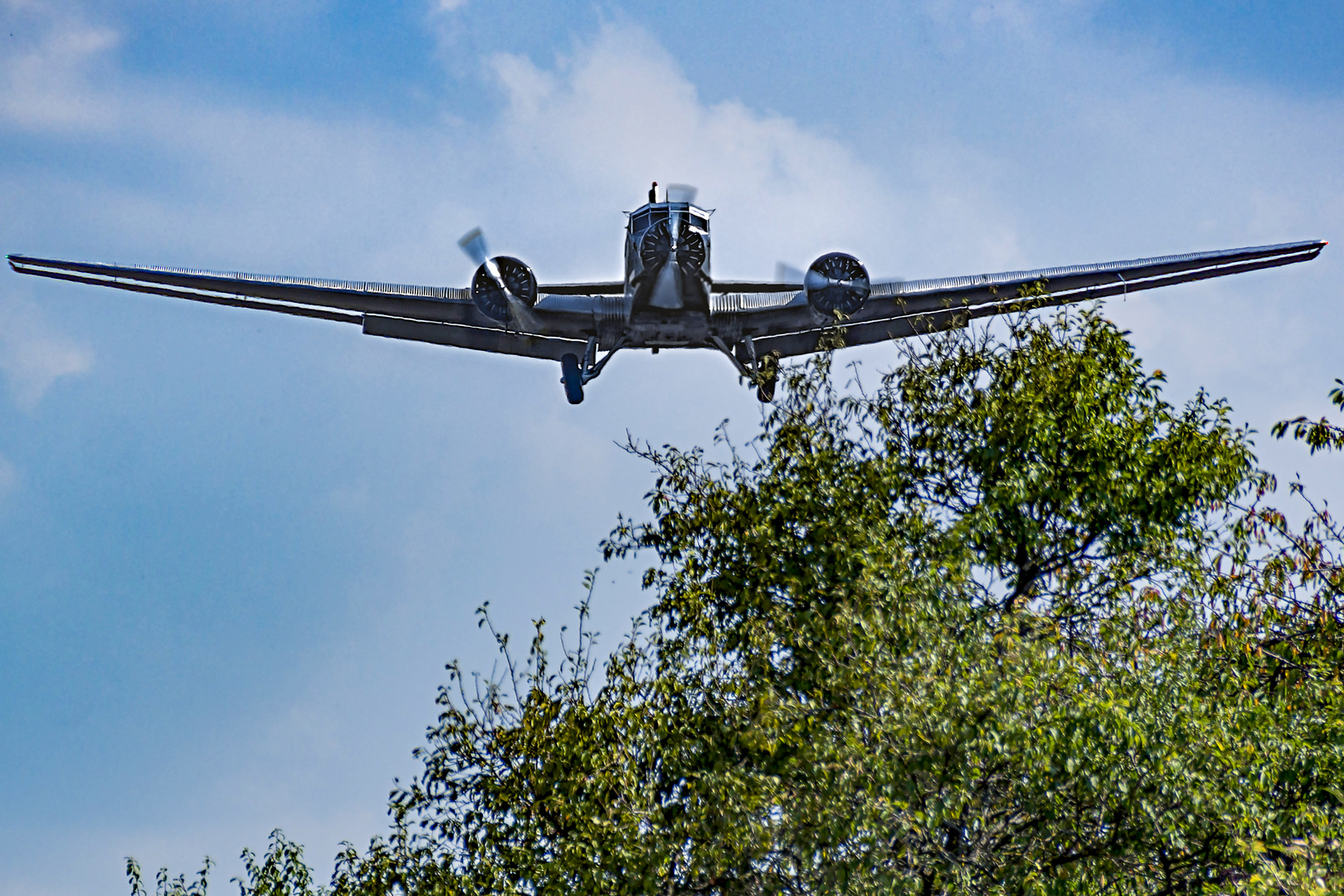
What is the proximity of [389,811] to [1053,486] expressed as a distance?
7686 mm

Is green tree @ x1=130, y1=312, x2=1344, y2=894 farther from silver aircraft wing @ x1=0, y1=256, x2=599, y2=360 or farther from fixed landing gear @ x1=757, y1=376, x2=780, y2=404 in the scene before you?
silver aircraft wing @ x1=0, y1=256, x2=599, y2=360

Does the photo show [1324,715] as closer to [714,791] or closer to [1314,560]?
[1314,560]

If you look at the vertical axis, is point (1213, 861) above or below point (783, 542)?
below

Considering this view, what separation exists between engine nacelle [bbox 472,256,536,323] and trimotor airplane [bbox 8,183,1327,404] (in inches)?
0.9

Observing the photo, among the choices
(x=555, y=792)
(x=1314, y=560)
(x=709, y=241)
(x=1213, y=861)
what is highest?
(x=709, y=241)

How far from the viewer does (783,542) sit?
560 inches

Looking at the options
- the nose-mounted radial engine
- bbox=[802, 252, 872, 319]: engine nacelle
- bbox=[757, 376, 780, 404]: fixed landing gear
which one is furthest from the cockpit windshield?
bbox=[757, 376, 780, 404]: fixed landing gear

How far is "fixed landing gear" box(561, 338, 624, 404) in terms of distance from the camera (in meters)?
29.8

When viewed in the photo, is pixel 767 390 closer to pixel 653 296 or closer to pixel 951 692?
pixel 951 692

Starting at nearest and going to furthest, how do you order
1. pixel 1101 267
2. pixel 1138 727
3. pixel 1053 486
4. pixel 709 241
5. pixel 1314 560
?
1. pixel 1138 727
2. pixel 1314 560
3. pixel 1053 486
4. pixel 709 241
5. pixel 1101 267

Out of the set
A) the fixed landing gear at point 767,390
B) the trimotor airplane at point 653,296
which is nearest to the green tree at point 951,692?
the fixed landing gear at point 767,390

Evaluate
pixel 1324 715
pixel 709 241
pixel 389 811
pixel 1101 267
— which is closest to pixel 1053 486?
pixel 1324 715

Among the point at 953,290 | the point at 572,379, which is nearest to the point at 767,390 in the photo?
the point at 572,379

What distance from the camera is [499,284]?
97.7 ft
